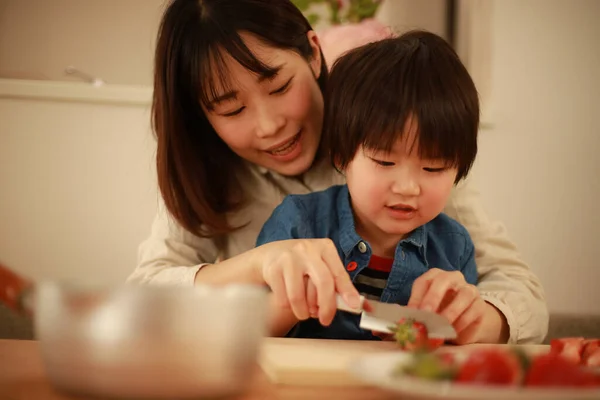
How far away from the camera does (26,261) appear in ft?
6.18

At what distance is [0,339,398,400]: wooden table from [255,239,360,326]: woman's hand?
0.40 feet

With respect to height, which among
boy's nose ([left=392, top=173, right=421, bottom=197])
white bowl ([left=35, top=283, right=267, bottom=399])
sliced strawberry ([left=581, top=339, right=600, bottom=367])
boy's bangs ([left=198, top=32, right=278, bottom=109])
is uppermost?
boy's bangs ([left=198, top=32, right=278, bottom=109])

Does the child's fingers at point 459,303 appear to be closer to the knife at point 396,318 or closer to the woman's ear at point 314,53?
the knife at point 396,318

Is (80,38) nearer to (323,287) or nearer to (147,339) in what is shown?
(323,287)

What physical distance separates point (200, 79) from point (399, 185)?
0.41 metres

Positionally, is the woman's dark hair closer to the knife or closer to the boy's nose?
the boy's nose

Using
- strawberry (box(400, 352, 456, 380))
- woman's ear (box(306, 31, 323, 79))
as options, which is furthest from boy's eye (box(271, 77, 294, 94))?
strawberry (box(400, 352, 456, 380))

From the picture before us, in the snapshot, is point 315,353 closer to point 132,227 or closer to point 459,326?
point 459,326

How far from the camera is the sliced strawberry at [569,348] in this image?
715 mm

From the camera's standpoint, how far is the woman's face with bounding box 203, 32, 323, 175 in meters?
1.16

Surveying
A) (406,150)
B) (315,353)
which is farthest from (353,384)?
(406,150)

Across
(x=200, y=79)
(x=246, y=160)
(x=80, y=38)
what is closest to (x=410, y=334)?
(x=200, y=79)

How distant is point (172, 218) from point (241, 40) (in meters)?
0.39

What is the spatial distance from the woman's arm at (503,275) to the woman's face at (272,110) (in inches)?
13.4
